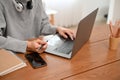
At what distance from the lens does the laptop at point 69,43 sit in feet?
3.70

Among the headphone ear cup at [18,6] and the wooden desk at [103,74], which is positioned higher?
the headphone ear cup at [18,6]

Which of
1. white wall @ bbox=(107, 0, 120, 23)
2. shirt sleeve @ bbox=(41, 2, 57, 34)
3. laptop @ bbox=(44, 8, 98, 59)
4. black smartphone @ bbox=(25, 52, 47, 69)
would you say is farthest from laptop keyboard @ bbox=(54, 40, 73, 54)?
white wall @ bbox=(107, 0, 120, 23)

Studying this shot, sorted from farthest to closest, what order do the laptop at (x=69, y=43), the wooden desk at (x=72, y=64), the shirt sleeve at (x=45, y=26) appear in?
the shirt sleeve at (x=45, y=26)
the laptop at (x=69, y=43)
the wooden desk at (x=72, y=64)

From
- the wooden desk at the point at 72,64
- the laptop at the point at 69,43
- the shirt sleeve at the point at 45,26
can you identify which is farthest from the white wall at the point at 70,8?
the wooden desk at the point at 72,64

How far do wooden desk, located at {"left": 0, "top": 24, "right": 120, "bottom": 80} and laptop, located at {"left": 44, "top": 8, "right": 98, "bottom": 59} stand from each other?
0.04m

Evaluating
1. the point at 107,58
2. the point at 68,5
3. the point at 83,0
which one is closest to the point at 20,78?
the point at 107,58

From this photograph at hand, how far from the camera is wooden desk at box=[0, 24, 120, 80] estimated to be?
3.24 feet

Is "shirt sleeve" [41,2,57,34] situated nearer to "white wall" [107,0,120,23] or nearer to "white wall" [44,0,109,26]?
"white wall" [44,0,109,26]

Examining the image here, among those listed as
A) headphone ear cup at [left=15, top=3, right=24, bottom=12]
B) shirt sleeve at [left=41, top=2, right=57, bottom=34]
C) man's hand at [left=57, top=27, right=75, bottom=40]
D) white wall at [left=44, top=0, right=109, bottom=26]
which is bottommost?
white wall at [left=44, top=0, right=109, bottom=26]

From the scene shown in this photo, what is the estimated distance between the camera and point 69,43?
1.32m

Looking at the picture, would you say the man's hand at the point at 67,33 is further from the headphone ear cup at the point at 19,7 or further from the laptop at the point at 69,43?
the headphone ear cup at the point at 19,7

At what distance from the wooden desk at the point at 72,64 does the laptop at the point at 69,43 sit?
0.04 metres

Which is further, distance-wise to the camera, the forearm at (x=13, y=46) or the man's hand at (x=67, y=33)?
the man's hand at (x=67, y=33)

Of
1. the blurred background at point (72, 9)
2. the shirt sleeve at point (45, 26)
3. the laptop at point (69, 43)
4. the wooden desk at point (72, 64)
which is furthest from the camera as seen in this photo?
the blurred background at point (72, 9)
